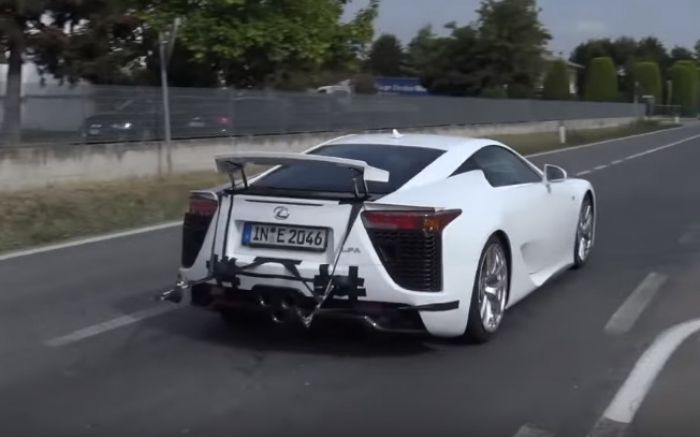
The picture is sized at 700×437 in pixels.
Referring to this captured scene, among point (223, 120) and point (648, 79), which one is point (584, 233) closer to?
point (223, 120)

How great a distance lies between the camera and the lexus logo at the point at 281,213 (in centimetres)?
765

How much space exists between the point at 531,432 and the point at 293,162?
99.2 inches

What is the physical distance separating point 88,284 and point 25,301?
91 cm

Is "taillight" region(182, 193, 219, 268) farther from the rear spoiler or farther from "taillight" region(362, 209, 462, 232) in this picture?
"taillight" region(362, 209, 462, 232)

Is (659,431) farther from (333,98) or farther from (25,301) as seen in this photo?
(333,98)

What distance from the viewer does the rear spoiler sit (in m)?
7.52

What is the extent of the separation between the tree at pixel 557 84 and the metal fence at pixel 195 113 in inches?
1852

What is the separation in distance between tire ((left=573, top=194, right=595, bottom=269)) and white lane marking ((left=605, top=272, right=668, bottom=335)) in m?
0.63

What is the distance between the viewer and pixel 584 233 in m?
11.4

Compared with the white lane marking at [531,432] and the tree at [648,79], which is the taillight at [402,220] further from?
the tree at [648,79]

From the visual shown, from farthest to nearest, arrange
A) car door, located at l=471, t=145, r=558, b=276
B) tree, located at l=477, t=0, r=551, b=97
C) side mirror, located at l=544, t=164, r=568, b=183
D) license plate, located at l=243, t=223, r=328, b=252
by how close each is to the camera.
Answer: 1. tree, located at l=477, t=0, r=551, b=97
2. side mirror, located at l=544, t=164, r=568, b=183
3. car door, located at l=471, t=145, r=558, b=276
4. license plate, located at l=243, t=223, r=328, b=252

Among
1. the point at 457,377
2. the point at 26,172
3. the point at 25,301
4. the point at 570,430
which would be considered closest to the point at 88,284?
the point at 25,301

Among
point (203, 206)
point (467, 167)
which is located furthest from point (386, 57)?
point (203, 206)

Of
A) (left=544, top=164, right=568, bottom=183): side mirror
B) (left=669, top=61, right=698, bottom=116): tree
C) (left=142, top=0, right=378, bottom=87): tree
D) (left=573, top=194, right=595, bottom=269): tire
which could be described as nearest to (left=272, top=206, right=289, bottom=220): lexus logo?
(left=544, top=164, right=568, bottom=183): side mirror
